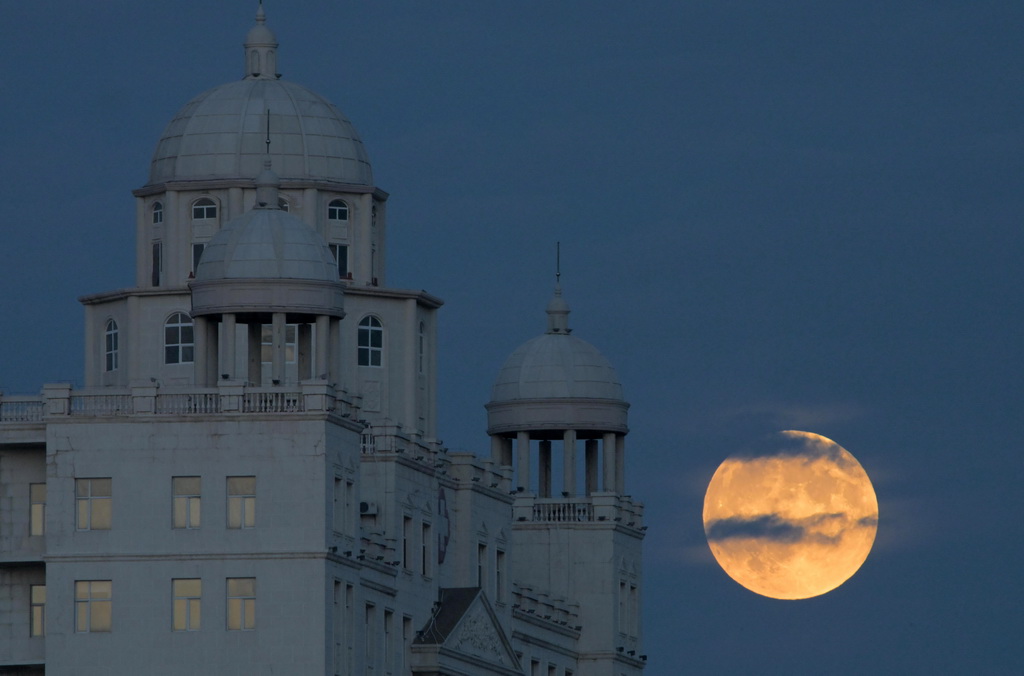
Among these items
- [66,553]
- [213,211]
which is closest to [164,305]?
[213,211]

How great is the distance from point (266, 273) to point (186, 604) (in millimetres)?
13882

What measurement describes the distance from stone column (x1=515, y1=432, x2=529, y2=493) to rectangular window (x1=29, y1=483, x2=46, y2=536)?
41.1 m

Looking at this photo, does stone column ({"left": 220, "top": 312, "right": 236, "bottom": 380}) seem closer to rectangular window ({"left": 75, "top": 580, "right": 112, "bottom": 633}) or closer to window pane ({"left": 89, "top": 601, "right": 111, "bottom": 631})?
rectangular window ({"left": 75, "top": 580, "right": 112, "bottom": 633})

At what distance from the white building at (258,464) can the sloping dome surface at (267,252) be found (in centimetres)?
12

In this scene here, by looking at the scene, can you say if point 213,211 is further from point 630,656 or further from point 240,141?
point 630,656

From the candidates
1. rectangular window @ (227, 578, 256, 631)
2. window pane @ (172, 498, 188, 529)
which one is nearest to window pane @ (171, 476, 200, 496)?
window pane @ (172, 498, 188, 529)

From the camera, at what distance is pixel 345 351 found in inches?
6358

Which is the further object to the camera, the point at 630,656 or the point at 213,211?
the point at 630,656

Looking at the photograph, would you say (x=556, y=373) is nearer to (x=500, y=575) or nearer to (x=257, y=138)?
(x=500, y=575)

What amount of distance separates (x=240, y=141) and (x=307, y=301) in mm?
24714

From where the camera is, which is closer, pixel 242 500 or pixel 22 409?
pixel 242 500

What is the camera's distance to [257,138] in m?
162

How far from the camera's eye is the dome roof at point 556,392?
174 meters

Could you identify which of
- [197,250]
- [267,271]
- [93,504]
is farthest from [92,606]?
[197,250]
